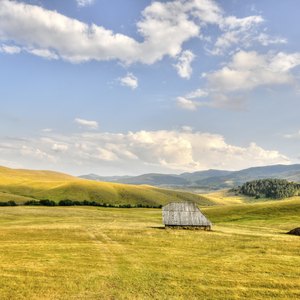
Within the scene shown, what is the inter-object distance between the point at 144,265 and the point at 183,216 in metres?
34.6

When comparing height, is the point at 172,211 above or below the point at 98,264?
above

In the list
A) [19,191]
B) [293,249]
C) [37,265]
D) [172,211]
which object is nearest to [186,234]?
[172,211]

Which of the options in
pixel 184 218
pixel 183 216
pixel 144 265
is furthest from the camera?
pixel 183 216

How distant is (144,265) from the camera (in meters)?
36.3

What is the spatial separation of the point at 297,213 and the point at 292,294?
7343 cm

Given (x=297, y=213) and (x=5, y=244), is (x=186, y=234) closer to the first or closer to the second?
(x=5, y=244)

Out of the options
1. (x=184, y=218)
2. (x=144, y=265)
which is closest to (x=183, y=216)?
(x=184, y=218)

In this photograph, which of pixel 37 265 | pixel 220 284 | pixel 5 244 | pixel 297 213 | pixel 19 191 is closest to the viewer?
pixel 220 284

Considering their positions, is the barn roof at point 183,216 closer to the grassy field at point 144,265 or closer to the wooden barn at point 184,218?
the wooden barn at point 184,218

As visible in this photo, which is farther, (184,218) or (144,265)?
(184,218)

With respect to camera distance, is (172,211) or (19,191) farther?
(19,191)

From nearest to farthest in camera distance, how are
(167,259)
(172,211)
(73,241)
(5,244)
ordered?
(167,259) → (5,244) → (73,241) → (172,211)

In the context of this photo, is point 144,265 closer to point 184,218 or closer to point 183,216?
point 184,218

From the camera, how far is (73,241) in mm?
49500
